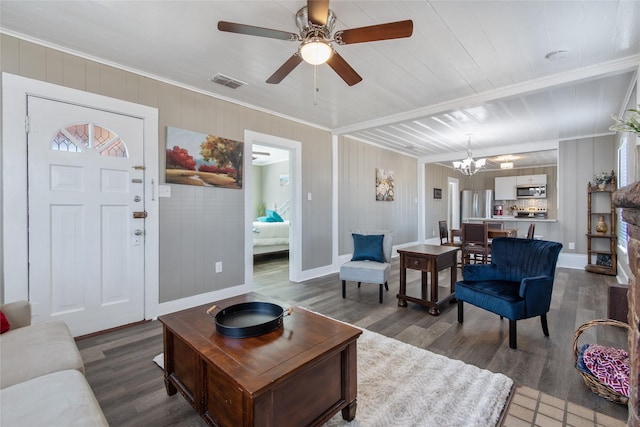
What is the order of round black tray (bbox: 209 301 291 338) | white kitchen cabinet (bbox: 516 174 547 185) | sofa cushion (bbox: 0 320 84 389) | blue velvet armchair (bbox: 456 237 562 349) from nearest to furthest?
sofa cushion (bbox: 0 320 84 389), round black tray (bbox: 209 301 291 338), blue velvet armchair (bbox: 456 237 562 349), white kitchen cabinet (bbox: 516 174 547 185)

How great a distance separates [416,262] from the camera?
3.28m

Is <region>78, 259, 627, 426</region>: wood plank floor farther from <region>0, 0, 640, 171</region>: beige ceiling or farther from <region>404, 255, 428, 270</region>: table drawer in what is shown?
<region>0, 0, 640, 171</region>: beige ceiling

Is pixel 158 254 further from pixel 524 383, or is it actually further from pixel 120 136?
pixel 524 383

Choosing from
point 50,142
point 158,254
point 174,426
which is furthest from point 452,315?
point 50,142

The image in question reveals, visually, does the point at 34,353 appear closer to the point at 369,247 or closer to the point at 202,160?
the point at 202,160

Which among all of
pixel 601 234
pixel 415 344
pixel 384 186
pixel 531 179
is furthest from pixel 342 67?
pixel 531 179

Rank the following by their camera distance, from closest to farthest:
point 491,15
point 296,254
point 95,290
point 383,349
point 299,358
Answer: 1. point 299,358
2. point 491,15
3. point 383,349
4. point 95,290
5. point 296,254

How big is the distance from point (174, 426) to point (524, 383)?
2.16m

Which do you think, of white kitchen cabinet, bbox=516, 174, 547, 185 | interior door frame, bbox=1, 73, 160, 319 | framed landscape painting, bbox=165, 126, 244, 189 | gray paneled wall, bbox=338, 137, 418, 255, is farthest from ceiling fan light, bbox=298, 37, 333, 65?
white kitchen cabinet, bbox=516, 174, 547, 185

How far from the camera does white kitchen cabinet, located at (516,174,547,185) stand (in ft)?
28.7

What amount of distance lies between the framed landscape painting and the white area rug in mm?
1860

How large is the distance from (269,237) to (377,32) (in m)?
4.99

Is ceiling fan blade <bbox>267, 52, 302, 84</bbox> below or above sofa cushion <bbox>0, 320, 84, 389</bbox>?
above

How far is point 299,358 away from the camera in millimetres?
1271
